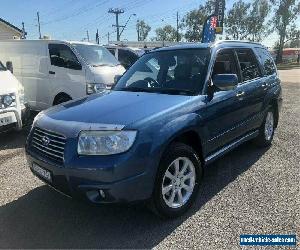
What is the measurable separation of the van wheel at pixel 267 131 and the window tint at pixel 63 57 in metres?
4.13

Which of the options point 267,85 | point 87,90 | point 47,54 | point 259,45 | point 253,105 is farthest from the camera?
point 47,54

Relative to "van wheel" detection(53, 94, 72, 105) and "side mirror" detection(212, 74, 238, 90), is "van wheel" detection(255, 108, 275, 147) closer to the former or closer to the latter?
"side mirror" detection(212, 74, 238, 90)

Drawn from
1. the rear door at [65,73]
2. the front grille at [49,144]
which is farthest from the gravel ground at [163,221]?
the rear door at [65,73]

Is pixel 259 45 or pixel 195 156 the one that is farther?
pixel 259 45

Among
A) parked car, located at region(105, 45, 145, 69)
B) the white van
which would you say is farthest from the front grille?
parked car, located at region(105, 45, 145, 69)

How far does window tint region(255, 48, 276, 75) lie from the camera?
6.26 metres

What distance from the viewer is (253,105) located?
554 cm

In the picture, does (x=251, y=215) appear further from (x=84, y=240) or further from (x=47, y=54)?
(x=47, y=54)

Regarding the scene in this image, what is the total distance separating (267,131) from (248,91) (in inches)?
53.6

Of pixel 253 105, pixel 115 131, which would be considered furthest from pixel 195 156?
pixel 253 105

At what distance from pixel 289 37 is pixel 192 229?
179 feet

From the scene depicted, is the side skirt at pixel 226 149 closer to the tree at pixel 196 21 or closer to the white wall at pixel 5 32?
the white wall at pixel 5 32

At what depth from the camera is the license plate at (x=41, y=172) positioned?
147 inches

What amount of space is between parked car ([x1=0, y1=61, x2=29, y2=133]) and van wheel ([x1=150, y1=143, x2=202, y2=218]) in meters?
3.76
